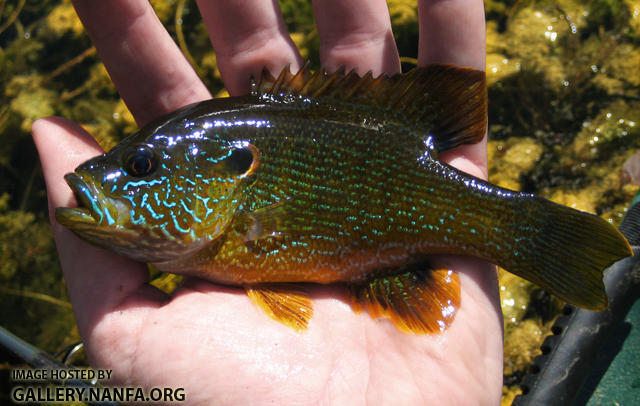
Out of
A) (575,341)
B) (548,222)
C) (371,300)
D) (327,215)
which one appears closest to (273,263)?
(327,215)

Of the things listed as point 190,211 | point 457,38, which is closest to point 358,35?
point 457,38

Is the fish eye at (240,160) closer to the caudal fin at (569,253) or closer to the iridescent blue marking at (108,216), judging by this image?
the iridescent blue marking at (108,216)

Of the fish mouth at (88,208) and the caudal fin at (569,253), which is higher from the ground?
the fish mouth at (88,208)

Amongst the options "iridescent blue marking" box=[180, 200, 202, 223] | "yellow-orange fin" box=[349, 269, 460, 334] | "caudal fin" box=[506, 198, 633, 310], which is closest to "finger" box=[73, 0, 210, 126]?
"iridescent blue marking" box=[180, 200, 202, 223]

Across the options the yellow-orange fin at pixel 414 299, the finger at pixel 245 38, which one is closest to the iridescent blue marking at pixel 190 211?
the yellow-orange fin at pixel 414 299

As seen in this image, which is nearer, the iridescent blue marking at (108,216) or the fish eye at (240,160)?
the iridescent blue marking at (108,216)

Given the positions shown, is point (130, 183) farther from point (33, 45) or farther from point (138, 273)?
point (33, 45)

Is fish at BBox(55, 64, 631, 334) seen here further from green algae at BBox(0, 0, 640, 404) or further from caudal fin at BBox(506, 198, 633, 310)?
green algae at BBox(0, 0, 640, 404)
